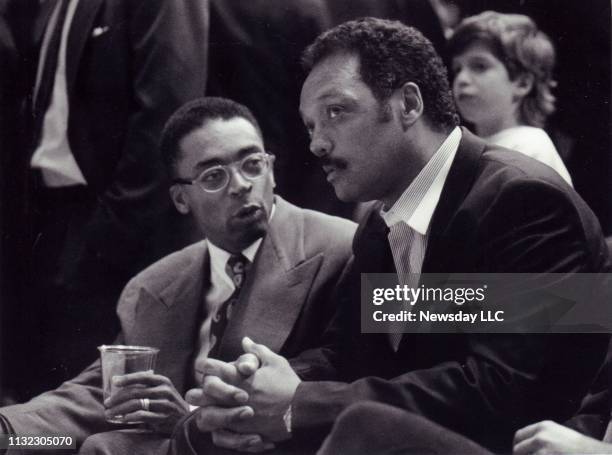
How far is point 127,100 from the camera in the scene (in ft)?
10.0

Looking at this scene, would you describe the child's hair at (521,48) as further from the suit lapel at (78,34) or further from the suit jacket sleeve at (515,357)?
the suit lapel at (78,34)

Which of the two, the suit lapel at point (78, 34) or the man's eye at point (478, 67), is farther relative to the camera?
the suit lapel at point (78, 34)

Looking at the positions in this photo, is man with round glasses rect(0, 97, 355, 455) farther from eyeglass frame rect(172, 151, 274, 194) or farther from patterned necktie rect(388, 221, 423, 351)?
patterned necktie rect(388, 221, 423, 351)

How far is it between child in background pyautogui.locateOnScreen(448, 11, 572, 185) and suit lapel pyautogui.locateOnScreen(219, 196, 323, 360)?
1.94ft

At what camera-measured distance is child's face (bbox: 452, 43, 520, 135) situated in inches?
113

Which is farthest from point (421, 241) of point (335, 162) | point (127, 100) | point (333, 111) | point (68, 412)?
point (68, 412)

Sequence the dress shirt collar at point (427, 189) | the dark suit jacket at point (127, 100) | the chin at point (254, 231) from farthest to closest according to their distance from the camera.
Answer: the dark suit jacket at point (127, 100)
the chin at point (254, 231)
the dress shirt collar at point (427, 189)

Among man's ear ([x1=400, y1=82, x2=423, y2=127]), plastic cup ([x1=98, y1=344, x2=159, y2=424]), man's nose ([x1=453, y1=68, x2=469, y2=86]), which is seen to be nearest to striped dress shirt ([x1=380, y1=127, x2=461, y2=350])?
man's ear ([x1=400, y1=82, x2=423, y2=127])

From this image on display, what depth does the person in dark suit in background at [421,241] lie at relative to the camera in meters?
2.58

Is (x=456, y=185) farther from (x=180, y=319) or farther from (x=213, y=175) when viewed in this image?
(x=180, y=319)

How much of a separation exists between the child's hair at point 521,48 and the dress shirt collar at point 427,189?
297 millimetres

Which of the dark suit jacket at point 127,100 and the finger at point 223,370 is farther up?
the dark suit jacket at point 127,100

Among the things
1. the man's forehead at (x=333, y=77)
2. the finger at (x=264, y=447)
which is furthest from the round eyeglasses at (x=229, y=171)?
the finger at (x=264, y=447)

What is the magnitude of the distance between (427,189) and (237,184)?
1.76 feet
